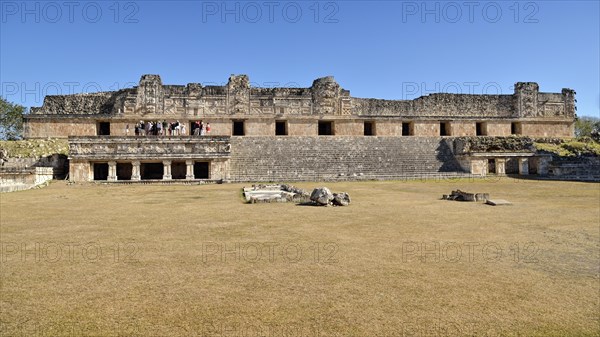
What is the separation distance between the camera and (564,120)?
90.0ft

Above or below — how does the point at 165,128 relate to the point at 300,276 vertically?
above

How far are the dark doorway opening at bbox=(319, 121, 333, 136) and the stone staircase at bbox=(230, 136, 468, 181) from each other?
3.56 metres

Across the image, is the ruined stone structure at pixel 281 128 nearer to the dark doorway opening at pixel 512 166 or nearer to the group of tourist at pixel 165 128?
the group of tourist at pixel 165 128

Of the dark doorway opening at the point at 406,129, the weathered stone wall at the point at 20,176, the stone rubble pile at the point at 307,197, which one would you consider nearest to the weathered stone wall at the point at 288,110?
the dark doorway opening at the point at 406,129

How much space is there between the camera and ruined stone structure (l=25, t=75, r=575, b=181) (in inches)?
705

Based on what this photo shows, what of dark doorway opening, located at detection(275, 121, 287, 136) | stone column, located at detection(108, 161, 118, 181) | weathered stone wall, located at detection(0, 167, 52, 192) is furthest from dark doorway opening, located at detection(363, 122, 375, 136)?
weathered stone wall, located at detection(0, 167, 52, 192)

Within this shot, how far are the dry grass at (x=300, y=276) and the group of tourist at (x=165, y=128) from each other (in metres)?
14.1

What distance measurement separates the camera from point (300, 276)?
383 cm

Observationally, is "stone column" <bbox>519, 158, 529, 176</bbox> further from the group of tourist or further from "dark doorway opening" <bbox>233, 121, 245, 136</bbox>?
the group of tourist

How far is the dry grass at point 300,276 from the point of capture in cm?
Answer: 284

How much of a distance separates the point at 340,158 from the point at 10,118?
27.1 metres

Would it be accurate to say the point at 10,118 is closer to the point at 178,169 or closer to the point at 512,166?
the point at 178,169

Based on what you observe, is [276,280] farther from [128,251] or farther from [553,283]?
[553,283]

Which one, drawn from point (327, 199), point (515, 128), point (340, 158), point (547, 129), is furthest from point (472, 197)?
point (547, 129)
